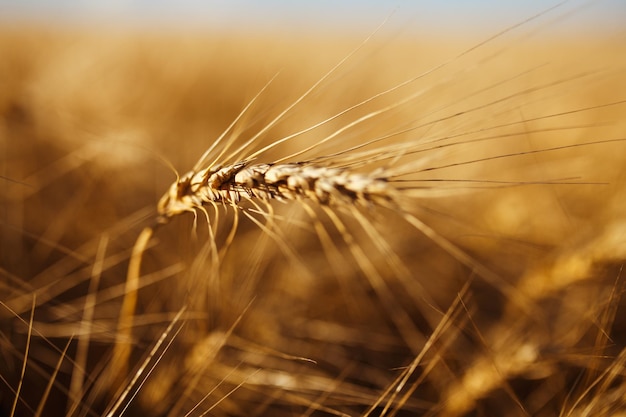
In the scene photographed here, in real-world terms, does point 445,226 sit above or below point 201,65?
below

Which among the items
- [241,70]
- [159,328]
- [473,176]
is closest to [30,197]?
[159,328]

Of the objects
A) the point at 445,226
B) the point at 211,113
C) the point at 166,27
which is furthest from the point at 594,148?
the point at 166,27

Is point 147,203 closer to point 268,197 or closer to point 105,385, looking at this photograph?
point 105,385

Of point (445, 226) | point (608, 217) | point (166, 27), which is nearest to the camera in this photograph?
point (608, 217)

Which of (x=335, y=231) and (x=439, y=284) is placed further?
(x=335, y=231)

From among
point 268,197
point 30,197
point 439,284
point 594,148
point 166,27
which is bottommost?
point 594,148

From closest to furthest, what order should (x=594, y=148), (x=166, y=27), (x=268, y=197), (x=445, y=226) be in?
(x=268, y=197), (x=445, y=226), (x=594, y=148), (x=166, y=27)
